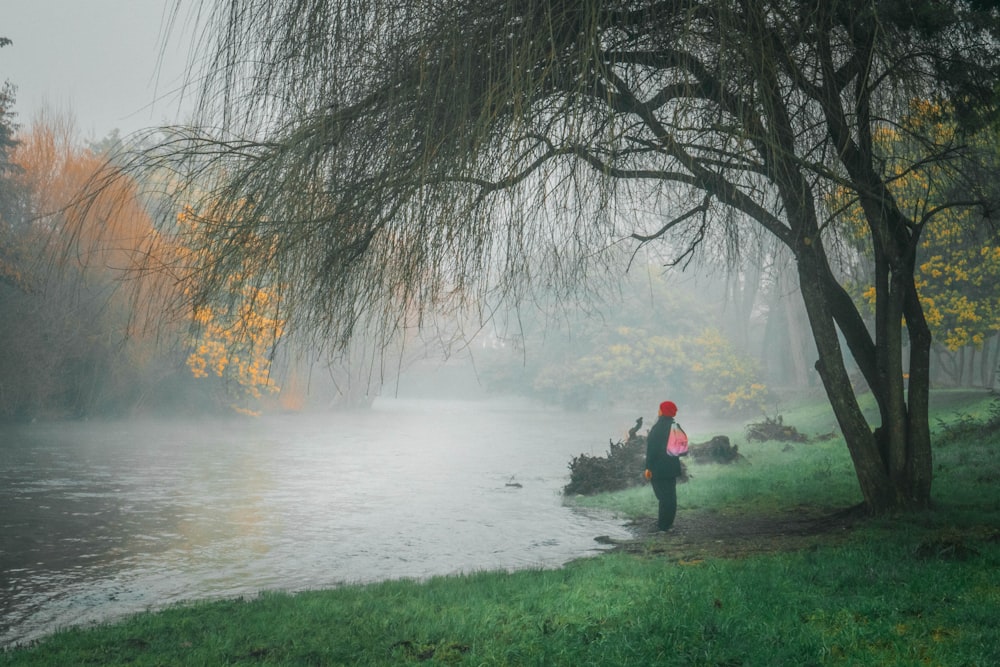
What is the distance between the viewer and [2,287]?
24969mm

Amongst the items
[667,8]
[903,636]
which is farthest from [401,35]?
[903,636]

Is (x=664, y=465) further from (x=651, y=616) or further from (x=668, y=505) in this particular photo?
(x=651, y=616)

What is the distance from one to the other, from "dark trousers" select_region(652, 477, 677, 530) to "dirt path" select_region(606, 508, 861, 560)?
14 centimetres

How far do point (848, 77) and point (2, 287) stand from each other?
2600cm

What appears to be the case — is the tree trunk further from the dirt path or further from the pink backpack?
the pink backpack

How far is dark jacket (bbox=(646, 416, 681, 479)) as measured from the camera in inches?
433

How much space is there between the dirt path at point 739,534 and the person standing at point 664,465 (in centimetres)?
32

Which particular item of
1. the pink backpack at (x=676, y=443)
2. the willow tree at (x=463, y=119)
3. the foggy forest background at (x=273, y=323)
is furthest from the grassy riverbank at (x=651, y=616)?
the pink backpack at (x=676, y=443)

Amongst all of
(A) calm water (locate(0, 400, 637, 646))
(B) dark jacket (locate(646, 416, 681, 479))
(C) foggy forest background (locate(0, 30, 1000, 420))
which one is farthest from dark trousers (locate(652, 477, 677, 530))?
(C) foggy forest background (locate(0, 30, 1000, 420))

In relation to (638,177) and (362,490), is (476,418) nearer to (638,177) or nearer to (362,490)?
(362,490)

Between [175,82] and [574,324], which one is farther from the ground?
[574,324]

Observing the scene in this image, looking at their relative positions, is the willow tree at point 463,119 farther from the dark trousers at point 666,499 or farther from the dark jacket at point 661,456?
the dark trousers at point 666,499

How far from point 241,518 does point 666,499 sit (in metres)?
7.07

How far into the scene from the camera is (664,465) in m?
11.0
